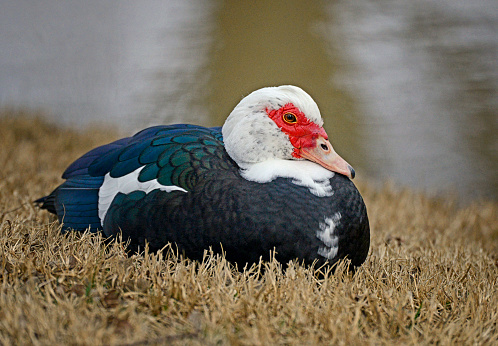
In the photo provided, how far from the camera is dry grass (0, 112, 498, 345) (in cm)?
159

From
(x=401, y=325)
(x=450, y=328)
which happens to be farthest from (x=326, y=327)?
(x=450, y=328)

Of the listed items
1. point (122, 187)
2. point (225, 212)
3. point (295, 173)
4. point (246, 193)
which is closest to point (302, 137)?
point (295, 173)

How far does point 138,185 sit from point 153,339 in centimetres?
102

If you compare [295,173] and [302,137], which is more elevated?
[302,137]

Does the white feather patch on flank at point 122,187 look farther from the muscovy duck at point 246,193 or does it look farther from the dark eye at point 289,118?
the dark eye at point 289,118

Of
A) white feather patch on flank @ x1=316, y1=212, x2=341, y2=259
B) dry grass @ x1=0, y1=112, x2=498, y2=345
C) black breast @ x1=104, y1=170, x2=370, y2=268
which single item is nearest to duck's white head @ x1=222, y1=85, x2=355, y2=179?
black breast @ x1=104, y1=170, x2=370, y2=268

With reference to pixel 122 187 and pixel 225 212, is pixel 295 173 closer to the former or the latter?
pixel 225 212

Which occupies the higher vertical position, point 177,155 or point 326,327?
point 177,155

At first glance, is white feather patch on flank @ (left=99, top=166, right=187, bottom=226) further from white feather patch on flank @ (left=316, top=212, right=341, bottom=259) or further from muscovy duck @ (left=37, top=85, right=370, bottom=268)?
white feather patch on flank @ (left=316, top=212, right=341, bottom=259)

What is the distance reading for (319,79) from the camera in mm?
6242

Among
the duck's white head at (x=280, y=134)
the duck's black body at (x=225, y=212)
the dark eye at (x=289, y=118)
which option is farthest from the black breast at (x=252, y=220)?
the dark eye at (x=289, y=118)

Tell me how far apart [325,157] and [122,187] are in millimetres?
957

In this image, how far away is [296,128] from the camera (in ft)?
7.74

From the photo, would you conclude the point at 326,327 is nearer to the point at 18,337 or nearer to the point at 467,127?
the point at 18,337
